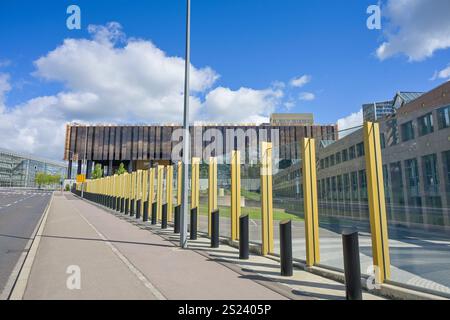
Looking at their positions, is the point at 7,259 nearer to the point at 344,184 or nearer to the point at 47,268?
the point at 47,268

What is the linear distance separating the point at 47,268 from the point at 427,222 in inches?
279

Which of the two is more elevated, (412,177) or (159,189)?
(159,189)

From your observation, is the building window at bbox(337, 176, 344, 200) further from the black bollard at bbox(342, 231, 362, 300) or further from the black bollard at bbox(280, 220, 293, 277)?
the black bollard at bbox(342, 231, 362, 300)

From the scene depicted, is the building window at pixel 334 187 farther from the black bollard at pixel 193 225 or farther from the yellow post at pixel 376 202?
the black bollard at pixel 193 225

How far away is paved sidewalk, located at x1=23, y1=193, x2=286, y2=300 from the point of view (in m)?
5.23

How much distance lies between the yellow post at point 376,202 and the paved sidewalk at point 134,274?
5.83 feet

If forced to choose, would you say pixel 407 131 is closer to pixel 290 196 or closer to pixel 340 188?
pixel 340 188

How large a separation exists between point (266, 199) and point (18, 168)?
154642mm

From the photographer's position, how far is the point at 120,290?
5.40 metres

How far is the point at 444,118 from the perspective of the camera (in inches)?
185

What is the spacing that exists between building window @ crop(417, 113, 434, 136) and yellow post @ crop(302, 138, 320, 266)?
249 centimetres

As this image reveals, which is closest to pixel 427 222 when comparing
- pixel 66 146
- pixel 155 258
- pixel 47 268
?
pixel 155 258

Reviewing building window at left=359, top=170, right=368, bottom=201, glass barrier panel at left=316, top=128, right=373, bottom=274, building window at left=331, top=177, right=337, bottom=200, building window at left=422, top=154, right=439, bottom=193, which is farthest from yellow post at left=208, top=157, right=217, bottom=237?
building window at left=422, top=154, right=439, bottom=193

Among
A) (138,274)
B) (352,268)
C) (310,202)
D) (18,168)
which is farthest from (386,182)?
(18,168)
